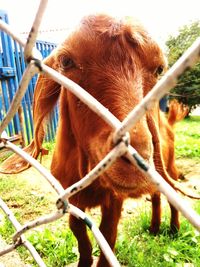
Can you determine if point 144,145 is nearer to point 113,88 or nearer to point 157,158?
point 113,88

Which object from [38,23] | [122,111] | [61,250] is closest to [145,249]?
[61,250]

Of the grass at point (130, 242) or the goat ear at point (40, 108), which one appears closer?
the goat ear at point (40, 108)

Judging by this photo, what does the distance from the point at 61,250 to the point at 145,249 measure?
0.83 m

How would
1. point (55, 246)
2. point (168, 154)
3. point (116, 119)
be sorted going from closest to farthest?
point (116, 119) → point (55, 246) → point (168, 154)

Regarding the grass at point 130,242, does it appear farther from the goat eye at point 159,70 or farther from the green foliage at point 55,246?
the goat eye at point 159,70

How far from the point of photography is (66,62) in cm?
197

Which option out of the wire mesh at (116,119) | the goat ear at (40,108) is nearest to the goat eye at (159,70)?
the goat ear at (40,108)

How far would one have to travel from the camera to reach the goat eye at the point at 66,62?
195 cm

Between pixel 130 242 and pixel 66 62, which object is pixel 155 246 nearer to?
pixel 130 242

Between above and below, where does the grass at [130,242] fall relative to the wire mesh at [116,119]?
below

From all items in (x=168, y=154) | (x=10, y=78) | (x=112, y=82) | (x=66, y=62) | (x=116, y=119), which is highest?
(x=10, y=78)

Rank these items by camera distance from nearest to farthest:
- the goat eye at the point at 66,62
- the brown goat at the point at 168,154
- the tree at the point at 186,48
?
the goat eye at the point at 66,62 < the brown goat at the point at 168,154 < the tree at the point at 186,48

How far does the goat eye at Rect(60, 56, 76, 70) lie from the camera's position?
195cm

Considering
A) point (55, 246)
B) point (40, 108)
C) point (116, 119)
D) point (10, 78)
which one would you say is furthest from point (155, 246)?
point (10, 78)
